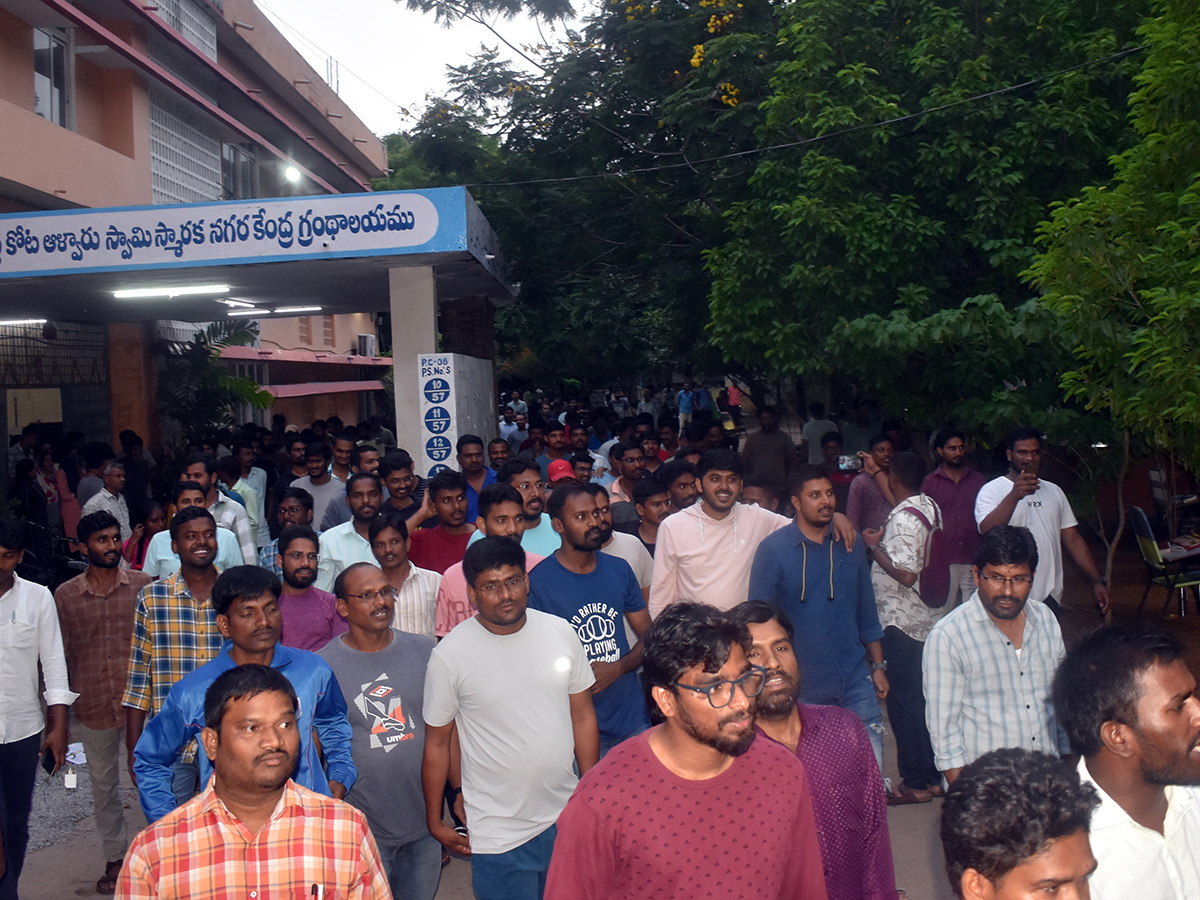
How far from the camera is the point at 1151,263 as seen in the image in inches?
248

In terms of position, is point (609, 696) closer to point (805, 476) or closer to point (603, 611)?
point (603, 611)

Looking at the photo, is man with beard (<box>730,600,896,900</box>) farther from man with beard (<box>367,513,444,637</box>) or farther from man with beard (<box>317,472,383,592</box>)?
man with beard (<box>317,472,383,592</box>)

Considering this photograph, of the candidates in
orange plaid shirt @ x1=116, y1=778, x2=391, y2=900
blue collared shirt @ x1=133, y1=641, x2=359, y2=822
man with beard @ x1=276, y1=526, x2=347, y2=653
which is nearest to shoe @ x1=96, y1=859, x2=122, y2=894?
man with beard @ x1=276, y1=526, x2=347, y2=653

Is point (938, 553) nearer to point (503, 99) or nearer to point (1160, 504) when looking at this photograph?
point (1160, 504)

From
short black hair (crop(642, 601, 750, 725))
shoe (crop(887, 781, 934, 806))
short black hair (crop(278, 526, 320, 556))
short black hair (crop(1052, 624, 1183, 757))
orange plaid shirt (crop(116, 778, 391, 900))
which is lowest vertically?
shoe (crop(887, 781, 934, 806))

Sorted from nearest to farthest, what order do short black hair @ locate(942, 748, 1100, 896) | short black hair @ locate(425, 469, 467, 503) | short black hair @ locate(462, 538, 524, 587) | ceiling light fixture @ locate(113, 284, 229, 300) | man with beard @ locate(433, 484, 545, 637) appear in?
short black hair @ locate(942, 748, 1100, 896) < short black hair @ locate(462, 538, 524, 587) < man with beard @ locate(433, 484, 545, 637) < short black hair @ locate(425, 469, 467, 503) < ceiling light fixture @ locate(113, 284, 229, 300)

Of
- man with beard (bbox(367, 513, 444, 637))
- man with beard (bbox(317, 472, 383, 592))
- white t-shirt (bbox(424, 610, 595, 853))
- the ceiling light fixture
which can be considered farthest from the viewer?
the ceiling light fixture

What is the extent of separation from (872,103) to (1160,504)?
205 inches

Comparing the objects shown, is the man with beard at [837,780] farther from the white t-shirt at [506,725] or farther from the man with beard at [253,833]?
the man with beard at [253,833]

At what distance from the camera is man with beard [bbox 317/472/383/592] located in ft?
19.7

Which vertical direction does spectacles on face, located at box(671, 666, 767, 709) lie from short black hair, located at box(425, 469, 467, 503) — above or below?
below

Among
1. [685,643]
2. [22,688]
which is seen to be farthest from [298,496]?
[685,643]

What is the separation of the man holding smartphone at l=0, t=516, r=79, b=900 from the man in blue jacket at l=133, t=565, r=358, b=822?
1361mm

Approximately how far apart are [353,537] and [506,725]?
2.66 metres
